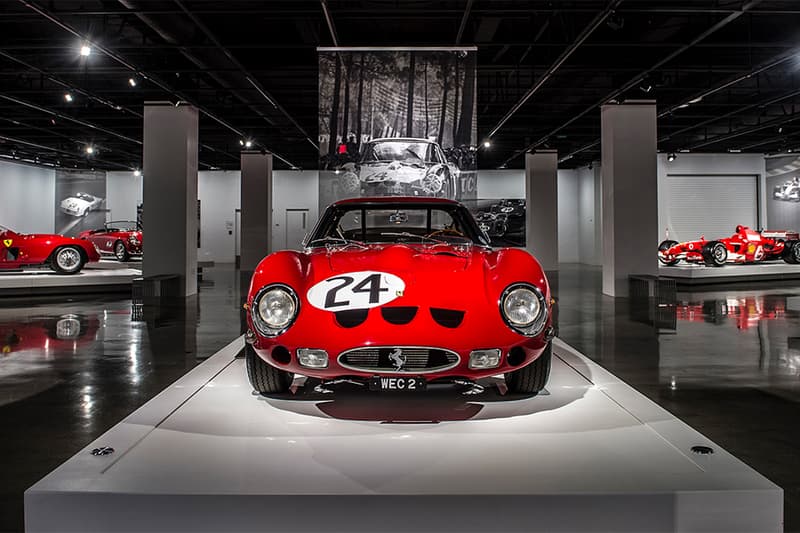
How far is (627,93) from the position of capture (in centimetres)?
1095

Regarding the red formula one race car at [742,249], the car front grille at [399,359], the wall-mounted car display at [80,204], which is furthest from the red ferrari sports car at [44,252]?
the wall-mounted car display at [80,204]

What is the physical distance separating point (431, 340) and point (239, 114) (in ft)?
43.2

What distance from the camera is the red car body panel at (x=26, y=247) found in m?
10.9

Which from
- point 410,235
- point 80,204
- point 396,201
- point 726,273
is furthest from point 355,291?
point 80,204

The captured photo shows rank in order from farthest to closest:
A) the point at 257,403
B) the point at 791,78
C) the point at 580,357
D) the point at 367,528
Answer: the point at 791,78, the point at 580,357, the point at 257,403, the point at 367,528

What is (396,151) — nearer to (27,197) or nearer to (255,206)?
(255,206)

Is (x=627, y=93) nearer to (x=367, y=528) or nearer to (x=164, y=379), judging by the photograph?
(x=164, y=379)

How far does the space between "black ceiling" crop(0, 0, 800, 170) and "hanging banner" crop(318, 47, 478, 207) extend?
31.2 inches

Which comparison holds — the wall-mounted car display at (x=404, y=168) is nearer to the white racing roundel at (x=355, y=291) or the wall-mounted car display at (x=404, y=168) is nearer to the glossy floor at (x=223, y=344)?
the glossy floor at (x=223, y=344)

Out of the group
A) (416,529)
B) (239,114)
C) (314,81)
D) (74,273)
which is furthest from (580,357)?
(239,114)

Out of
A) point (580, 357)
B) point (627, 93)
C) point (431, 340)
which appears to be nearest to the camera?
point (431, 340)

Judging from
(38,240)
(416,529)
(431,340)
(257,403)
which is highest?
(38,240)

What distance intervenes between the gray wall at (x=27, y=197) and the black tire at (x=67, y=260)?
12025 millimetres

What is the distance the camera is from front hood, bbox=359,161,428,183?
712 cm
